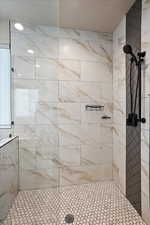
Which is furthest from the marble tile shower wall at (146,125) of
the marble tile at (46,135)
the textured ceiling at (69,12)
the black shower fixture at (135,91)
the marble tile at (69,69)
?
the marble tile at (46,135)

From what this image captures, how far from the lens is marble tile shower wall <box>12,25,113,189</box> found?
2.15 metres

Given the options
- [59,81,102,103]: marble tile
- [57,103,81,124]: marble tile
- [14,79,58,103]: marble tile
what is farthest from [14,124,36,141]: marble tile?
[59,81,102,103]: marble tile

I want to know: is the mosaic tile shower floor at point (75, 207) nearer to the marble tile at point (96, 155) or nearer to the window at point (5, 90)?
the marble tile at point (96, 155)

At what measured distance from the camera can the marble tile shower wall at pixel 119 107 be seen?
208 centimetres

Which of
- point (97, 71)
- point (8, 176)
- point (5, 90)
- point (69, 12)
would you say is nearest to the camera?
point (8, 176)

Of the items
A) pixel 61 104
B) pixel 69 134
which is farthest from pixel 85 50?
pixel 69 134

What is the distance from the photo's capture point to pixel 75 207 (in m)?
1.79

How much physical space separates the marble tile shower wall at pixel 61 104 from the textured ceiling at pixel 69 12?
15cm

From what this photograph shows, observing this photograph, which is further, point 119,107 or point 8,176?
point 119,107

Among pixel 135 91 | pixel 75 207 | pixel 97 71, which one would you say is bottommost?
pixel 75 207

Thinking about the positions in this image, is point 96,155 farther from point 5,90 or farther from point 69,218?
point 5,90

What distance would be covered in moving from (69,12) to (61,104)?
1.23m

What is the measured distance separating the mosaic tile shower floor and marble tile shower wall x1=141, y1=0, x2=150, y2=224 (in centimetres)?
25

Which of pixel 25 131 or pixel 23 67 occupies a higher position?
pixel 23 67
